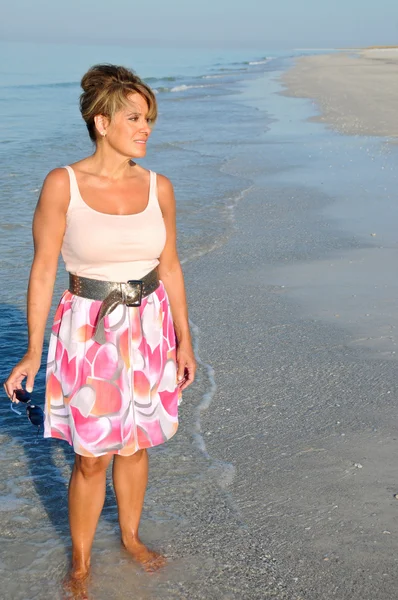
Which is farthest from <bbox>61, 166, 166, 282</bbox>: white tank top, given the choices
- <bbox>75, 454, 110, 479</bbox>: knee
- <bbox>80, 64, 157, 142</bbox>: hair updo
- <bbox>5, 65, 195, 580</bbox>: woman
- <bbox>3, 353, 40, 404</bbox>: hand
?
<bbox>75, 454, 110, 479</bbox>: knee

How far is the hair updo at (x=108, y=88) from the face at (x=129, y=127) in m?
0.02

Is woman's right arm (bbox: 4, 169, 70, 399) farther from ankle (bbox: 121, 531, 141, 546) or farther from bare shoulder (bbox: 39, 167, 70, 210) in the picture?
ankle (bbox: 121, 531, 141, 546)

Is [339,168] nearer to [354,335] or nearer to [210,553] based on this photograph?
[354,335]

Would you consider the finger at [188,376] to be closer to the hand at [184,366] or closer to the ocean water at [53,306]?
the hand at [184,366]

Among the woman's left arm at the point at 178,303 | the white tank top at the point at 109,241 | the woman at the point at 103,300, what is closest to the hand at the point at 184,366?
the woman's left arm at the point at 178,303

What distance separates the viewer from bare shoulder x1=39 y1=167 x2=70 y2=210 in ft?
9.39

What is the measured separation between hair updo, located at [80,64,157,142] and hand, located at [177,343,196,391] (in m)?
0.92

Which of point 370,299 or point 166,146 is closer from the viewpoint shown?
point 370,299

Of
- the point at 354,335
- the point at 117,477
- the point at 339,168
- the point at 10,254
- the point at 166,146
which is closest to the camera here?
the point at 117,477

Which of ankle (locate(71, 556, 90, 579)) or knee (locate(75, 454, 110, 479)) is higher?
knee (locate(75, 454, 110, 479))

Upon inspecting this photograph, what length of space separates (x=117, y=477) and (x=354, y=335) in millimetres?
2810

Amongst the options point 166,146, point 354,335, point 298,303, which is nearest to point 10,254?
point 298,303

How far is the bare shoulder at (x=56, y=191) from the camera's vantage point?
286 cm

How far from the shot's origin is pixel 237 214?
9.80 m
